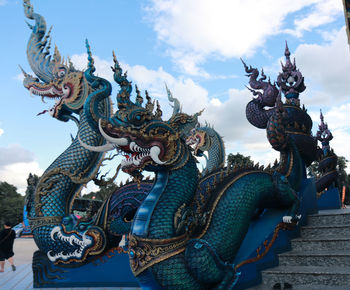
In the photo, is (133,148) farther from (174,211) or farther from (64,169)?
(64,169)

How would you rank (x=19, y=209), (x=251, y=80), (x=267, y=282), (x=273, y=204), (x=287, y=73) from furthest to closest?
1. (x=19, y=209)
2. (x=287, y=73)
3. (x=251, y=80)
4. (x=273, y=204)
5. (x=267, y=282)

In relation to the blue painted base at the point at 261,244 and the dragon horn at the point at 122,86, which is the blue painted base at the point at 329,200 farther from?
the dragon horn at the point at 122,86

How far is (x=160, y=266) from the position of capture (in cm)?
279

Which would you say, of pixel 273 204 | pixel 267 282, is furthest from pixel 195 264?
pixel 273 204

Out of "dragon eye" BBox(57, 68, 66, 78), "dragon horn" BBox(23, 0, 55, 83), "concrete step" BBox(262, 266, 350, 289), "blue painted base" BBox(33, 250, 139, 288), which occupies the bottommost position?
"blue painted base" BBox(33, 250, 139, 288)

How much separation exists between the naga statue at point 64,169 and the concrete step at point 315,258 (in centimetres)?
268

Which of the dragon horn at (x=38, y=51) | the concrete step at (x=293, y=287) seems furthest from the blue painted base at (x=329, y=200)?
the dragon horn at (x=38, y=51)

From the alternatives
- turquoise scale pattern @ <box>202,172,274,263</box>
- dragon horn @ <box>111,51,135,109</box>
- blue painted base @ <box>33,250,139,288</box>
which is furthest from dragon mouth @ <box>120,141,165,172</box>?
blue painted base @ <box>33,250,139,288</box>

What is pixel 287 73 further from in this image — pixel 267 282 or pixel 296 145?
pixel 267 282

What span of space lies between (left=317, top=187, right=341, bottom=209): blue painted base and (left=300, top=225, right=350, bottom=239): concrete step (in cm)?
398

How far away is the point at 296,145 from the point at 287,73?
283 centimetres

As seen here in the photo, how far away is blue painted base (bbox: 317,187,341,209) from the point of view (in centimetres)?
802

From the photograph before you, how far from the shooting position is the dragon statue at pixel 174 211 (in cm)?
282

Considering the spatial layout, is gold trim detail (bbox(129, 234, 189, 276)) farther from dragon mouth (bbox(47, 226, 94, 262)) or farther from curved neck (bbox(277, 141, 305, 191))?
curved neck (bbox(277, 141, 305, 191))
